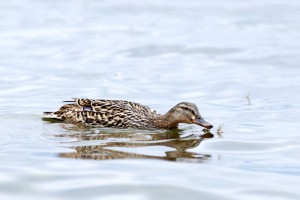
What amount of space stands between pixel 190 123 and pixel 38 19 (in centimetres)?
1577

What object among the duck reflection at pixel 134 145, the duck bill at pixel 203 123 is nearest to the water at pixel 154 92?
the duck reflection at pixel 134 145

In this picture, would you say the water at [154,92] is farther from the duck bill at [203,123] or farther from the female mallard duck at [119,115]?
the female mallard duck at [119,115]

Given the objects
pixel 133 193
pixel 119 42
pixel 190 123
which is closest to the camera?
pixel 133 193

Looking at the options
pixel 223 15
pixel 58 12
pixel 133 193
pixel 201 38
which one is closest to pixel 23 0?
pixel 58 12

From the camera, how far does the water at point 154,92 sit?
1065 centimetres

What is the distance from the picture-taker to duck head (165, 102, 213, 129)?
555 inches

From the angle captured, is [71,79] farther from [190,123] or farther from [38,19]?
[38,19]

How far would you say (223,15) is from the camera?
30297mm

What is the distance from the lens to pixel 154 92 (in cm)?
1856

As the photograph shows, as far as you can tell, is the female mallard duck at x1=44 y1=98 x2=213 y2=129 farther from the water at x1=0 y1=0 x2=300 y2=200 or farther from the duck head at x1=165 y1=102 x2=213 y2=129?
the water at x1=0 y1=0 x2=300 y2=200

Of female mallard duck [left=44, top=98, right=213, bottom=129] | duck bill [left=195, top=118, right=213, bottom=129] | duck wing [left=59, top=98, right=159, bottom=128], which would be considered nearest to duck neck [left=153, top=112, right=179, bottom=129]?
female mallard duck [left=44, top=98, right=213, bottom=129]

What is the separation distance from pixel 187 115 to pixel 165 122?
1.71 feet

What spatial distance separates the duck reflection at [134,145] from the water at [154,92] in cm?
2

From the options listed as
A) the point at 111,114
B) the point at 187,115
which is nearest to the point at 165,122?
the point at 187,115
